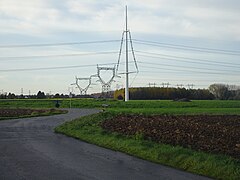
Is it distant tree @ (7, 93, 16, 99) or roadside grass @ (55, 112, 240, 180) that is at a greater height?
distant tree @ (7, 93, 16, 99)

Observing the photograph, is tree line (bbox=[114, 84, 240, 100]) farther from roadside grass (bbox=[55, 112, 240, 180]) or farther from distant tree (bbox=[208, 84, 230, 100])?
roadside grass (bbox=[55, 112, 240, 180])

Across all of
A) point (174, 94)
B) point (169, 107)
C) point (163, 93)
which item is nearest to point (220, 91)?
point (174, 94)

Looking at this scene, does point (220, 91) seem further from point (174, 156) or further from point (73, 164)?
point (73, 164)

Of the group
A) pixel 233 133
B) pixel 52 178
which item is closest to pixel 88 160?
pixel 52 178

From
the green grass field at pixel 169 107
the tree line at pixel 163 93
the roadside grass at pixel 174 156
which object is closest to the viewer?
the roadside grass at pixel 174 156

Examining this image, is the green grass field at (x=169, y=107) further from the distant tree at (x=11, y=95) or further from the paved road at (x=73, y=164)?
the distant tree at (x=11, y=95)

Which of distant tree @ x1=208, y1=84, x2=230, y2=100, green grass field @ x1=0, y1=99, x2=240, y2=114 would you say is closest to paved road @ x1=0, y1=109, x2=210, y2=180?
green grass field @ x1=0, y1=99, x2=240, y2=114

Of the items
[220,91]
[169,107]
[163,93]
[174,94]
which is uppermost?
[220,91]

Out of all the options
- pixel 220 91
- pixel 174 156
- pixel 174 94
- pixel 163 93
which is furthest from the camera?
pixel 220 91

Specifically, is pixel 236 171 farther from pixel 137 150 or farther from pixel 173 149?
pixel 137 150

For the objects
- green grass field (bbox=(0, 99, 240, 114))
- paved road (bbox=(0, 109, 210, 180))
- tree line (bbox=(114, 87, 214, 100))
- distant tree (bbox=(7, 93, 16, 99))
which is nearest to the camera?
paved road (bbox=(0, 109, 210, 180))

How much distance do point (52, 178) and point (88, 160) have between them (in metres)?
2.70

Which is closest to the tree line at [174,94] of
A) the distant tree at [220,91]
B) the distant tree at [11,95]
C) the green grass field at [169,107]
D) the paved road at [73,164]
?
the distant tree at [220,91]

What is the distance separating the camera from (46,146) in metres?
14.7
